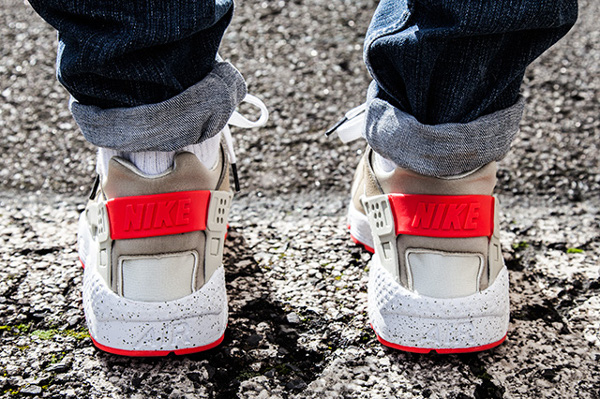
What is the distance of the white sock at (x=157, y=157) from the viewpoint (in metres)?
1.13

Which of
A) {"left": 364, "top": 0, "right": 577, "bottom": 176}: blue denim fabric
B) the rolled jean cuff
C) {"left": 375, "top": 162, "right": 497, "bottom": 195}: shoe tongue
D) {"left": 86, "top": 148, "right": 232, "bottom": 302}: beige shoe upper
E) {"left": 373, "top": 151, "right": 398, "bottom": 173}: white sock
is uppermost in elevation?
{"left": 364, "top": 0, "right": 577, "bottom": 176}: blue denim fabric

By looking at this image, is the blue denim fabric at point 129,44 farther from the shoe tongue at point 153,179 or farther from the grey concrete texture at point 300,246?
the grey concrete texture at point 300,246

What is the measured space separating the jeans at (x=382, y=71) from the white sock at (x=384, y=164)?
0.06 m

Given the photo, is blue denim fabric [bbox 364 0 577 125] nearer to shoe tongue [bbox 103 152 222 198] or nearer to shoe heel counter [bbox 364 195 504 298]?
shoe heel counter [bbox 364 195 504 298]

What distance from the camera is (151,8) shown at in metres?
1.00

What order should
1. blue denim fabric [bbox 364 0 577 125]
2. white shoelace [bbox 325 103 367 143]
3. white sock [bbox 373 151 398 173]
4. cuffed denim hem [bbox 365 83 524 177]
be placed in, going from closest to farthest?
blue denim fabric [bbox 364 0 577 125] → cuffed denim hem [bbox 365 83 524 177] → white sock [bbox 373 151 398 173] → white shoelace [bbox 325 103 367 143]

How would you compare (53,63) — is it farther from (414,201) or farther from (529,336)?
(529,336)

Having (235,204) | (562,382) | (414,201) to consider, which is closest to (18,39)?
(235,204)

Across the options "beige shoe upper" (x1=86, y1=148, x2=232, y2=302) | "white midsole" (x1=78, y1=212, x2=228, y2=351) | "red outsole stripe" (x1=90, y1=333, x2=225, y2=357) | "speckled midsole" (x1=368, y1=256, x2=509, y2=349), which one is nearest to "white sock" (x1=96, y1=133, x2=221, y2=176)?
"beige shoe upper" (x1=86, y1=148, x2=232, y2=302)

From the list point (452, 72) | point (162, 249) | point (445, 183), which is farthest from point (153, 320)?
point (452, 72)

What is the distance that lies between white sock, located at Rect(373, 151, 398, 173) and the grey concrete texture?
0.26m

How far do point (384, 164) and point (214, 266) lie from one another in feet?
1.32

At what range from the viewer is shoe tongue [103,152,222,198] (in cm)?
111

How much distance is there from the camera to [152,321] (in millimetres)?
1062
